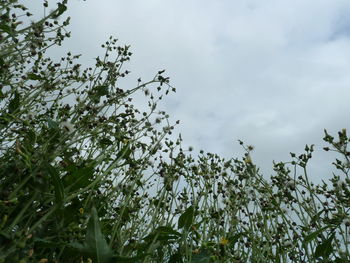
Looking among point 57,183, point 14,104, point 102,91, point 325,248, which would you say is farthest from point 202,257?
point 14,104

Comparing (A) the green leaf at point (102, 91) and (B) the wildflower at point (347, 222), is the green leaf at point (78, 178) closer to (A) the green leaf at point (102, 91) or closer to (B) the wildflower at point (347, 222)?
(A) the green leaf at point (102, 91)

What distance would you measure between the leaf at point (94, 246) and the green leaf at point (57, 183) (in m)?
0.15

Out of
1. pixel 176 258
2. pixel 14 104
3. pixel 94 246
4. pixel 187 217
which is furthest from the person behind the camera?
pixel 14 104

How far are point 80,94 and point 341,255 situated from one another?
6.89ft

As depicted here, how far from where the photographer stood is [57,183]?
4.82 feet

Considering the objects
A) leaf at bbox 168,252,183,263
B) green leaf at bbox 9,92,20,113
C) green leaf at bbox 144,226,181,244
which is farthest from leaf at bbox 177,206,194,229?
green leaf at bbox 9,92,20,113

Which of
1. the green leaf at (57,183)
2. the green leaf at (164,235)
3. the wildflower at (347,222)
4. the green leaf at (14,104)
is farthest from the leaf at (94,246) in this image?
the wildflower at (347,222)

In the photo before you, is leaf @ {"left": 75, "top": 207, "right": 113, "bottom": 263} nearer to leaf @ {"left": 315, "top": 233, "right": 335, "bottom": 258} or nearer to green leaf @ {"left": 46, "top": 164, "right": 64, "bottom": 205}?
green leaf @ {"left": 46, "top": 164, "right": 64, "bottom": 205}

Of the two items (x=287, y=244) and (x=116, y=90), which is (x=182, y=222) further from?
(x=116, y=90)

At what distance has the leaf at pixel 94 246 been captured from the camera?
1453 mm

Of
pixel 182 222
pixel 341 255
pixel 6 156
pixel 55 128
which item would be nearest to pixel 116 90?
pixel 55 128

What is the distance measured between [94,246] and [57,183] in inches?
11.5

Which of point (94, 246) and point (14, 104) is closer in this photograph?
point (94, 246)

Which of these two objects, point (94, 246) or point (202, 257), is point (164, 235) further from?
point (94, 246)
